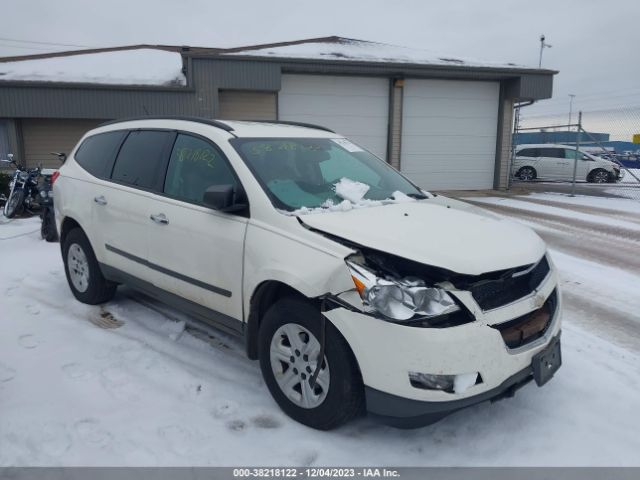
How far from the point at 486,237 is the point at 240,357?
2.11 metres

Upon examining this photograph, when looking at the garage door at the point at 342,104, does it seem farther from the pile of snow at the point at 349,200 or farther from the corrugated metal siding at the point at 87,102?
the pile of snow at the point at 349,200

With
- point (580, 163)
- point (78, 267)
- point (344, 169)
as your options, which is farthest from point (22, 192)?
point (580, 163)

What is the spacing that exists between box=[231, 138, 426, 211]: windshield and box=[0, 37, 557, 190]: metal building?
37.2 ft

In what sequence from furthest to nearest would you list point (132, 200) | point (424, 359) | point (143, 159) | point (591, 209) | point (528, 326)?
point (591, 209), point (143, 159), point (132, 200), point (528, 326), point (424, 359)

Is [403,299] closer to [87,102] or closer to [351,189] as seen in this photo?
[351,189]

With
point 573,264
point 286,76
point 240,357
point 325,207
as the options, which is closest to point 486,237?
point 325,207

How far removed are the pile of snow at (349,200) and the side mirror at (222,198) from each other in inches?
14.0

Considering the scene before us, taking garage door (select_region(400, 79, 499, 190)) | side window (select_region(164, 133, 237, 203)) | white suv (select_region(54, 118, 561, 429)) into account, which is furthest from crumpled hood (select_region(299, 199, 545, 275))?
garage door (select_region(400, 79, 499, 190))

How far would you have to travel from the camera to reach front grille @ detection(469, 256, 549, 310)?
2.81 meters

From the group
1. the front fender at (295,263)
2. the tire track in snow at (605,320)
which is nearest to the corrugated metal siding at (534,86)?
the tire track in snow at (605,320)

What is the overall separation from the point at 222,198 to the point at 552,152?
71.1 feet

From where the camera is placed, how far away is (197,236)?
3721mm

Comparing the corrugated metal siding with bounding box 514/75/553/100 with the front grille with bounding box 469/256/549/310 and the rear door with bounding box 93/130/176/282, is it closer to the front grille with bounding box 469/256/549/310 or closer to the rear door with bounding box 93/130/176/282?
the rear door with bounding box 93/130/176/282

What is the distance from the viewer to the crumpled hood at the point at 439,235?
2803mm
